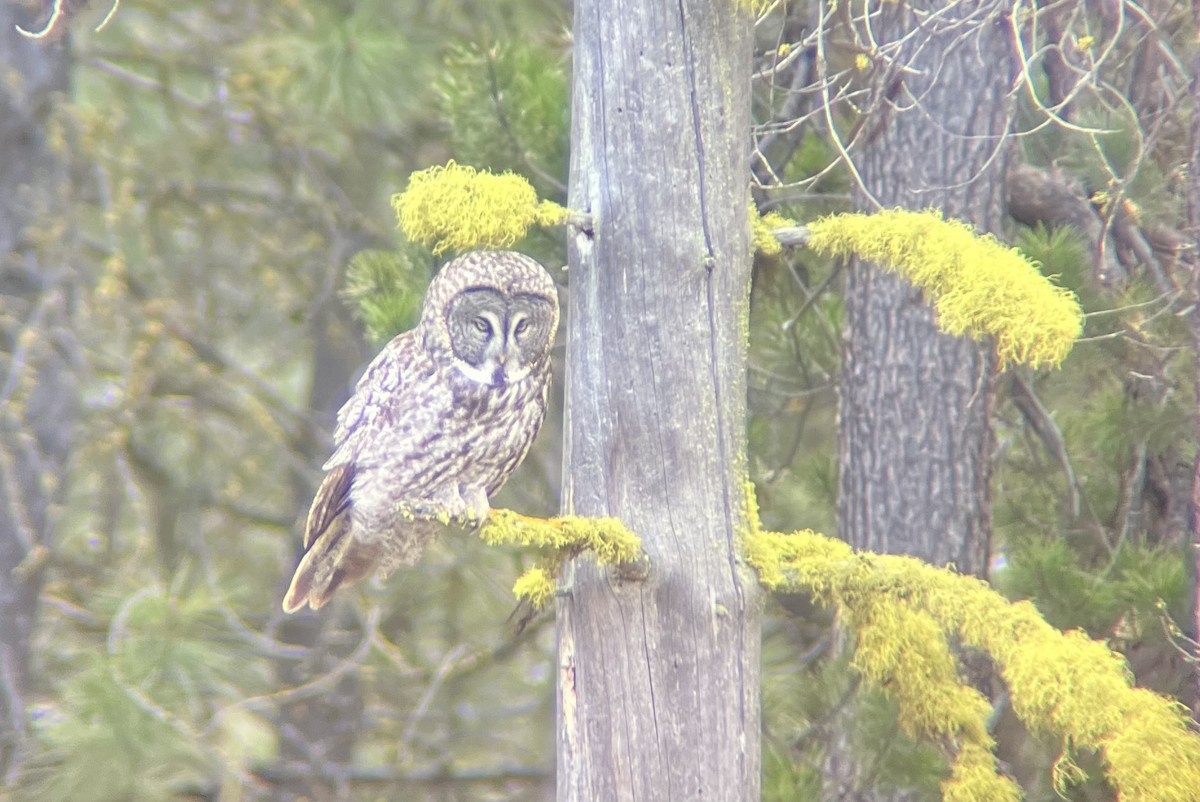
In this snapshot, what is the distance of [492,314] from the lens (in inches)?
106

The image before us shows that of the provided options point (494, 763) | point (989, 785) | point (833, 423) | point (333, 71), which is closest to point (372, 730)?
point (494, 763)

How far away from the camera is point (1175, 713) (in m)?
2.45

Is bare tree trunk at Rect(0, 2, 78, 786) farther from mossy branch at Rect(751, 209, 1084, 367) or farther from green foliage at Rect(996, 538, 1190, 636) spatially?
green foliage at Rect(996, 538, 1190, 636)

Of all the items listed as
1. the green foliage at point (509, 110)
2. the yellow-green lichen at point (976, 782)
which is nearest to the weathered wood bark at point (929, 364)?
the green foliage at point (509, 110)

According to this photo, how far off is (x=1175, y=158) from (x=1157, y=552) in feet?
3.46

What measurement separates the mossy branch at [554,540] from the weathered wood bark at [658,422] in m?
0.09

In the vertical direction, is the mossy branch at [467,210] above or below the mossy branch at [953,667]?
above

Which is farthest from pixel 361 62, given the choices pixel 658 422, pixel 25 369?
pixel 658 422

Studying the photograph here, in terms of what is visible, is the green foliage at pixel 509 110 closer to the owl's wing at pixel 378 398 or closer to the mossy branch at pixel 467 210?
the owl's wing at pixel 378 398

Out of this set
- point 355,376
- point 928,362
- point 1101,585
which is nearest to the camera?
point 1101,585

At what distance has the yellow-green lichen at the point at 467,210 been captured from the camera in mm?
2282

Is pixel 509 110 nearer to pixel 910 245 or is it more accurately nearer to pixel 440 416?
pixel 440 416

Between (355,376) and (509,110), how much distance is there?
197 cm

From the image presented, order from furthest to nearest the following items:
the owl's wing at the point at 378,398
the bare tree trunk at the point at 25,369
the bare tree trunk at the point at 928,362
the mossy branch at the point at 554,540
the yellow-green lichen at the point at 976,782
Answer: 1. the bare tree trunk at the point at 25,369
2. the bare tree trunk at the point at 928,362
3. the owl's wing at the point at 378,398
4. the yellow-green lichen at the point at 976,782
5. the mossy branch at the point at 554,540
